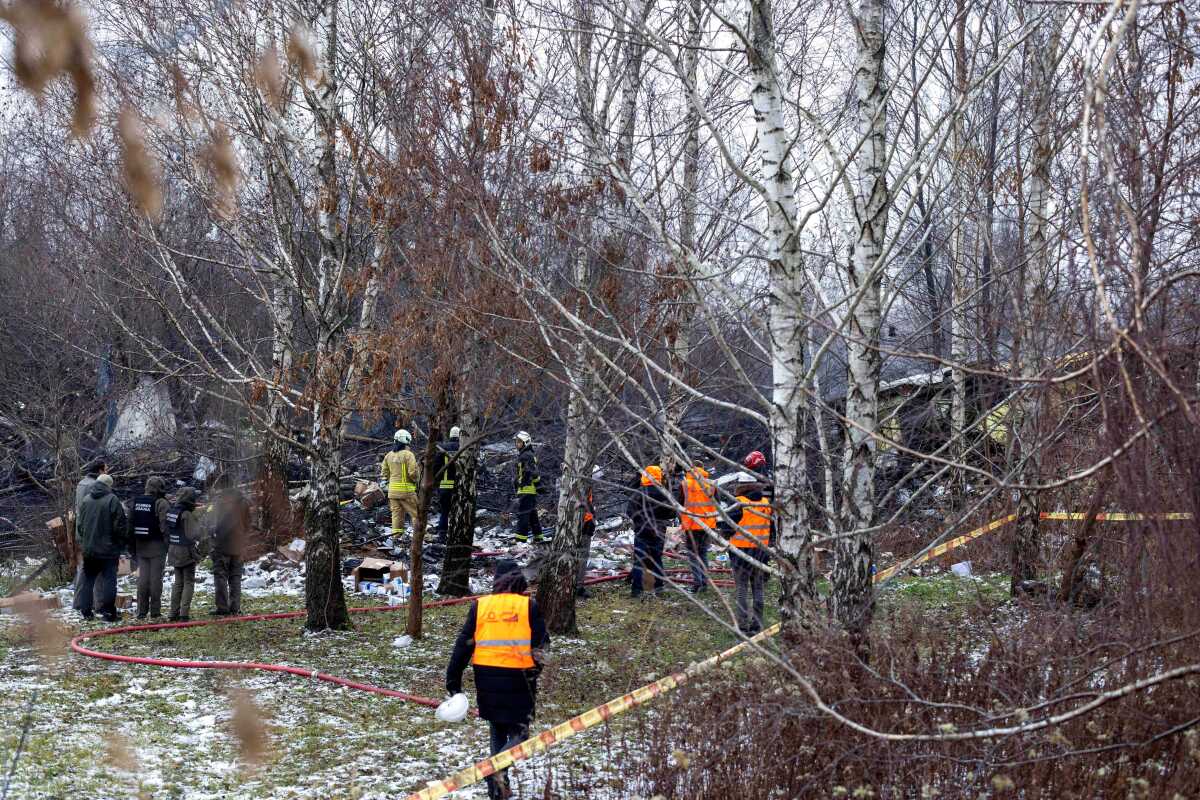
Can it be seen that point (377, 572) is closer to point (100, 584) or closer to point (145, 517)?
point (145, 517)

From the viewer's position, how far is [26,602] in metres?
12.9

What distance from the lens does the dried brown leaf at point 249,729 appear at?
25.1 feet

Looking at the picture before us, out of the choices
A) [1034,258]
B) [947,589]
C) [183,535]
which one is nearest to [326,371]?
[183,535]

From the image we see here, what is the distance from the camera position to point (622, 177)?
7004 mm

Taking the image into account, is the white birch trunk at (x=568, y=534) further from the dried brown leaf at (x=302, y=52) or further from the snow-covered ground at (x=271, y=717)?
the dried brown leaf at (x=302, y=52)

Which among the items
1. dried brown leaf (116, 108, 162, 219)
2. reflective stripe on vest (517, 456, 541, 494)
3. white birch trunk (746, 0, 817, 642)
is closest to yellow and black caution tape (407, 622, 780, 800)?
white birch trunk (746, 0, 817, 642)

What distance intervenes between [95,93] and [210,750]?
748cm

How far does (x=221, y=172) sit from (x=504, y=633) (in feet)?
23.6

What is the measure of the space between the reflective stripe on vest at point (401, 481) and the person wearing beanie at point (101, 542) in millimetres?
4441

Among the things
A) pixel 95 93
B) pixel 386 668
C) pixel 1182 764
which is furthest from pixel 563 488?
pixel 1182 764

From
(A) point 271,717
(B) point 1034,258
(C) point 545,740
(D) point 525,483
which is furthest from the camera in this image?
(D) point 525,483

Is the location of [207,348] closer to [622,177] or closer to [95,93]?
[95,93]

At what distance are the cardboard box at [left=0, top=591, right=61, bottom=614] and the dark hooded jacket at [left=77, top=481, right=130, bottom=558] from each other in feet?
3.32

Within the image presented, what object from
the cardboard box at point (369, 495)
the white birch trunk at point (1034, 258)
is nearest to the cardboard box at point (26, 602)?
the cardboard box at point (369, 495)
